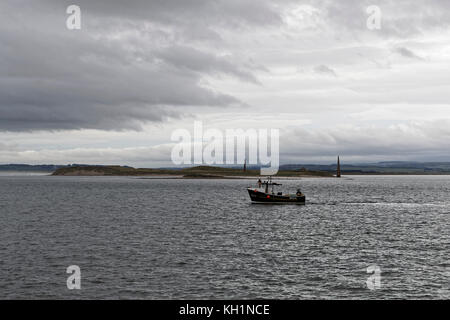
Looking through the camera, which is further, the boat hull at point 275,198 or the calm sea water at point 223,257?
the boat hull at point 275,198

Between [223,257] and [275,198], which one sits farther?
[275,198]

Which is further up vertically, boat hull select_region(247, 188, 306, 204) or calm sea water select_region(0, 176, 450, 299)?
boat hull select_region(247, 188, 306, 204)

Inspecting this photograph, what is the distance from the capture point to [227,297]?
28828 mm

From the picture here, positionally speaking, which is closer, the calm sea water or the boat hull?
the calm sea water

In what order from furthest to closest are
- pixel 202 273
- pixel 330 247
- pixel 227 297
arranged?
pixel 330 247
pixel 202 273
pixel 227 297

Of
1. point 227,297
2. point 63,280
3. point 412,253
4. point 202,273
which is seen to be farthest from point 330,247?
point 63,280

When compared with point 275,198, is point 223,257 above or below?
below

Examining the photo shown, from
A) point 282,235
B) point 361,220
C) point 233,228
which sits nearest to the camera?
point 282,235

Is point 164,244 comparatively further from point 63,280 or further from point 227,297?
point 227,297

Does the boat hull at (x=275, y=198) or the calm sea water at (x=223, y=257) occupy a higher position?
the boat hull at (x=275, y=198)

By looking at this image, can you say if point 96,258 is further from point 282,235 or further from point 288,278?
point 282,235

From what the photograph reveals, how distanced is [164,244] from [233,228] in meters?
16.8
